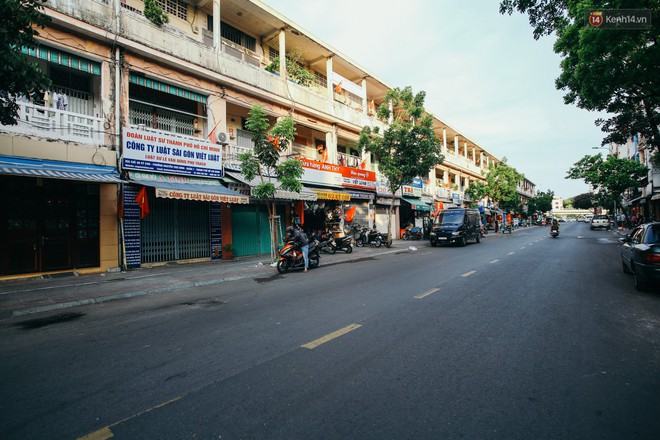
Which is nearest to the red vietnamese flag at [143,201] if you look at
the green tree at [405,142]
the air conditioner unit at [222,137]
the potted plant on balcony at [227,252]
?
the potted plant on balcony at [227,252]

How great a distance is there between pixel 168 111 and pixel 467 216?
1781cm

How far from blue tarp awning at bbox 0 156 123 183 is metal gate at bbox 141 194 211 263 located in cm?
232

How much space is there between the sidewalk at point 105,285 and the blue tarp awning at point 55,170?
290 cm

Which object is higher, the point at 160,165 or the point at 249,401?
the point at 160,165

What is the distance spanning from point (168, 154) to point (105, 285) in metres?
5.73

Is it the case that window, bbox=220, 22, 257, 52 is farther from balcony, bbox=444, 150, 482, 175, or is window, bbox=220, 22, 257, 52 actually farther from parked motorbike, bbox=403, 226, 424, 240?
balcony, bbox=444, 150, 482, 175

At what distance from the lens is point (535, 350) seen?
12.5ft

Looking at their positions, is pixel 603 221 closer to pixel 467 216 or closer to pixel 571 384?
pixel 467 216

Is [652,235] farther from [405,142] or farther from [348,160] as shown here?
[348,160]

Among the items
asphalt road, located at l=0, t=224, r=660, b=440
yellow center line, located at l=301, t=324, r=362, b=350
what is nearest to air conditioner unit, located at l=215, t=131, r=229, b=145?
asphalt road, located at l=0, t=224, r=660, b=440

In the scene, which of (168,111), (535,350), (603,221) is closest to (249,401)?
(535,350)

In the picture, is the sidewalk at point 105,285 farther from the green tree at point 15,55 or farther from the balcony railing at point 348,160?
the balcony railing at point 348,160

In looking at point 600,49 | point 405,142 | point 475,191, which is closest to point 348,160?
point 405,142

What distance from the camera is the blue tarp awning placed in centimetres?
837
